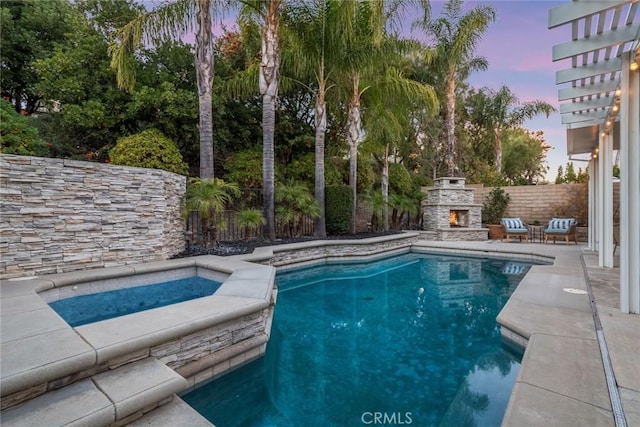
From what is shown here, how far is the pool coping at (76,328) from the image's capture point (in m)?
2.28

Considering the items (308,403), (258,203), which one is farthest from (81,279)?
(258,203)

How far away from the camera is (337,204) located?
38.8ft

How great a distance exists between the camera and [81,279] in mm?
5039

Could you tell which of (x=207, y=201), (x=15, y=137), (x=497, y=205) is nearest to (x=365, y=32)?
(x=207, y=201)

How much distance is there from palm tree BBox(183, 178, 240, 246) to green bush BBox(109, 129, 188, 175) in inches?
68.3

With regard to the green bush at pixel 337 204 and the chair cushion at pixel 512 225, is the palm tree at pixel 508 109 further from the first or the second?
the green bush at pixel 337 204

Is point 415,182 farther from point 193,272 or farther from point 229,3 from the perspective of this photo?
point 193,272

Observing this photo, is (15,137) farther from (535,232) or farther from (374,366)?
(535,232)

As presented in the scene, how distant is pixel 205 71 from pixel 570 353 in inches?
348

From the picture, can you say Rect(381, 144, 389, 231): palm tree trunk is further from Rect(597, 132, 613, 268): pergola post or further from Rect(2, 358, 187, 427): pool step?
Rect(2, 358, 187, 427): pool step

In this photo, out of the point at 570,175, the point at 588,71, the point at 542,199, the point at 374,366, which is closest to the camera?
the point at 374,366

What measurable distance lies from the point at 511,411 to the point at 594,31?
15.8 ft

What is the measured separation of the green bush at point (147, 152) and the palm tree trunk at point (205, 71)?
6.10 feet

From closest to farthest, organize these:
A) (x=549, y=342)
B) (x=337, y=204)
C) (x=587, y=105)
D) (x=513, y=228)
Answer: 1. (x=549, y=342)
2. (x=587, y=105)
3. (x=337, y=204)
4. (x=513, y=228)
